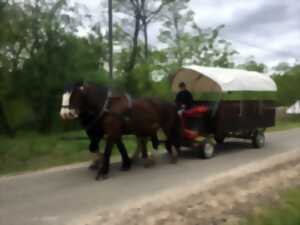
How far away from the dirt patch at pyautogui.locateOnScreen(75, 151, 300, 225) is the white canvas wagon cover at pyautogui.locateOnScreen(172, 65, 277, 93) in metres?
3.26

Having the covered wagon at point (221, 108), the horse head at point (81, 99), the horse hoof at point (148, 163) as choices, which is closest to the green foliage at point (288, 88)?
the covered wagon at point (221, 108)

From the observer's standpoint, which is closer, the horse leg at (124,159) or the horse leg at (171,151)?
the horse leg at (124,159)

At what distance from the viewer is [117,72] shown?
1928 cm

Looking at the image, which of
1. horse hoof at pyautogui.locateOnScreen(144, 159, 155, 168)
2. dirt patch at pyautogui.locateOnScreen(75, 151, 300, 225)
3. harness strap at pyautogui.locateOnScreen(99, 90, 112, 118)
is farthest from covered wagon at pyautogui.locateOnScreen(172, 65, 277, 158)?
harness strap at pyautogui.locateOnScreen(99, 90, 112, 118)

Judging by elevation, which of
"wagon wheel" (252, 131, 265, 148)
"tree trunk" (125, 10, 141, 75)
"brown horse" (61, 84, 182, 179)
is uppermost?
"tree trunk" (125, 10, 141, 75)

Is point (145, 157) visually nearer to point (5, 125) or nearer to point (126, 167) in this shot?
point (126, 167)

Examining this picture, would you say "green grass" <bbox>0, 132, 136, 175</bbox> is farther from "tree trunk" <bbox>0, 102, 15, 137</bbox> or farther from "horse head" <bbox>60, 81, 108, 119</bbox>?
"horse head" <bbox>60, 81, 108, 119</bbox>

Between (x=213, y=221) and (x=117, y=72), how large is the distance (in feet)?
45.6

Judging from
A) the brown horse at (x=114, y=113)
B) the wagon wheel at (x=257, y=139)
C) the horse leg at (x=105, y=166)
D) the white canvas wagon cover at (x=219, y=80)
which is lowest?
the wagon wheel at (x=257, y=139)

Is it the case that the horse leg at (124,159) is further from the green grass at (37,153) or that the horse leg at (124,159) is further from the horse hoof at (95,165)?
the green grass at (37,153)

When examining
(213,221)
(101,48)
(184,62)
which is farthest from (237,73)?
(184,62)

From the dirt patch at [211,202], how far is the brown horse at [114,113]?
200 cm

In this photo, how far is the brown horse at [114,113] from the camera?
8.88m

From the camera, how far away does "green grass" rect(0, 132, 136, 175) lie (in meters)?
10.6
